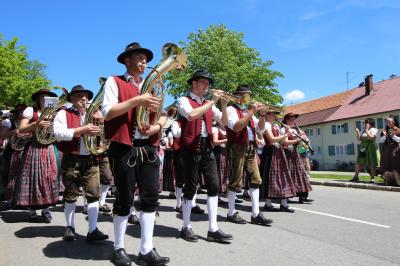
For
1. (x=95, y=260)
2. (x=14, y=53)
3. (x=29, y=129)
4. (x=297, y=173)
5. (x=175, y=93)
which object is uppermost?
(x=14, y=53)

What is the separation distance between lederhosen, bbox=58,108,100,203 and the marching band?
13 mm

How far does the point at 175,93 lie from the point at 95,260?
103ft

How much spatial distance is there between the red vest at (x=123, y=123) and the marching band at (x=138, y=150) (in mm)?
10

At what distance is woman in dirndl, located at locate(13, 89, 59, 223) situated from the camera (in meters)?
6.03

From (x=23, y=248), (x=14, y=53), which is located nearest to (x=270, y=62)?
(x=14, y=53)

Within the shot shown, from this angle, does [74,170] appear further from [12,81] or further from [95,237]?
[12,81]

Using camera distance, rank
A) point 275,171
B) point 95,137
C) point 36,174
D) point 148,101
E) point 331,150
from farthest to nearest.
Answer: point 331,150
point 275,171
point 36,174
point 95,137
point 148,101

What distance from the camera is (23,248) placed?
4602mm

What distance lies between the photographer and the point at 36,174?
6.17 m

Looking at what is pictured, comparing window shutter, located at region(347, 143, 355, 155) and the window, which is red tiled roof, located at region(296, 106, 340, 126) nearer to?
window shutter, located at region(347, 143, 355, 155)

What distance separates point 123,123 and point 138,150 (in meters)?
0.32

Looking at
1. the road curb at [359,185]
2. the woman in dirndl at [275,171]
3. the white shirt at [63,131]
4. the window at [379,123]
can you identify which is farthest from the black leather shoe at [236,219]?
the window at [379,123]

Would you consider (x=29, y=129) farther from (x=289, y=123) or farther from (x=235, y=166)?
(x=289, y=123)

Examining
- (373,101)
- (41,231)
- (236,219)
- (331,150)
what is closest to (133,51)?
(41,231)
